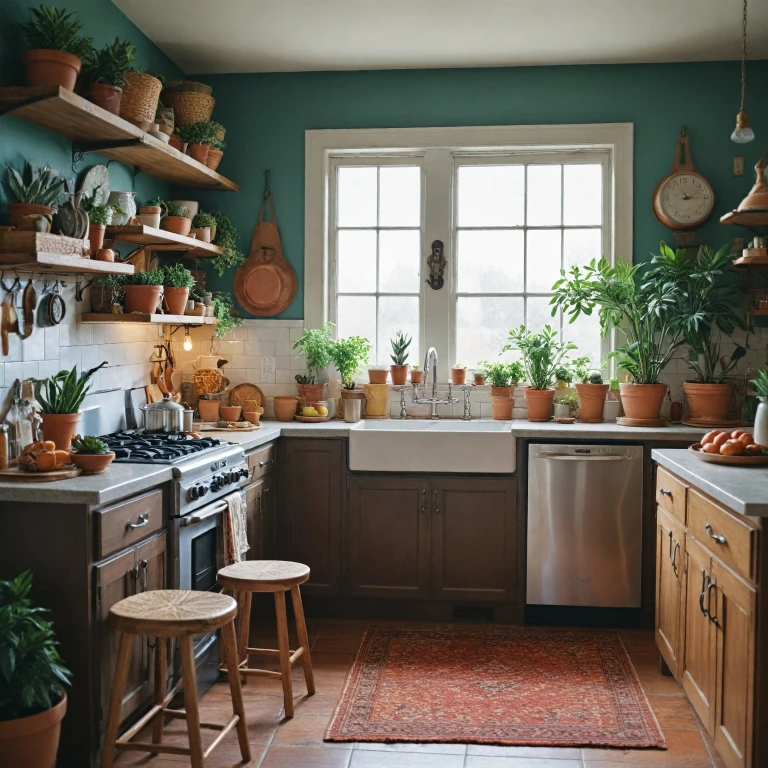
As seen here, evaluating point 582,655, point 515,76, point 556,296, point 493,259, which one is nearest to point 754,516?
point 582,655

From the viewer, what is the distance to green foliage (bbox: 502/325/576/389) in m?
5.18

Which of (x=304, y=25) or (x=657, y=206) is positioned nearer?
(x=304, y=25)

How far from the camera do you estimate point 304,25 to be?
15.5ft

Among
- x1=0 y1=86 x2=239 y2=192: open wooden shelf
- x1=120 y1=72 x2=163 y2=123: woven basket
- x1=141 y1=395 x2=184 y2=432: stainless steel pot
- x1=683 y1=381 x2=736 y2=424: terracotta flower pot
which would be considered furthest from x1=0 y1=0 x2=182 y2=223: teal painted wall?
x1=683 y1=381 x2=736 y2=424: terracotta flower pot

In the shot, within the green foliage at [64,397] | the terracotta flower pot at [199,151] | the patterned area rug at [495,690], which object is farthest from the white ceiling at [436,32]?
the patterned area rug at [495,690]

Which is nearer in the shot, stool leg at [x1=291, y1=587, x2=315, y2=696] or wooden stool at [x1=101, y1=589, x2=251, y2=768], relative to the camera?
wooden stool at [x1=101, y1=589, x2=251, y2=768]

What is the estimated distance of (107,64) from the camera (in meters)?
3.78

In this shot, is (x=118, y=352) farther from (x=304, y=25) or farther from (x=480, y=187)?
(x=480, y=187)

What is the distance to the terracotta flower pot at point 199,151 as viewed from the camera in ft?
16.3

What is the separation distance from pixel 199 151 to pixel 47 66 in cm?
157

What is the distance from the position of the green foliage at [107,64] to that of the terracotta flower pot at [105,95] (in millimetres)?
32

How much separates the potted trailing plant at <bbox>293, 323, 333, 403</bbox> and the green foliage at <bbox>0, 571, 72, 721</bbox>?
2.71m

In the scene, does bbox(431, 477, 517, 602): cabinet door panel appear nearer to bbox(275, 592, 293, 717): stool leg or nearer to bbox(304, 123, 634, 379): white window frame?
bbox(304, 123, 634, 379): white window frame

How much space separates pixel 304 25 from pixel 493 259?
68.4 inches
